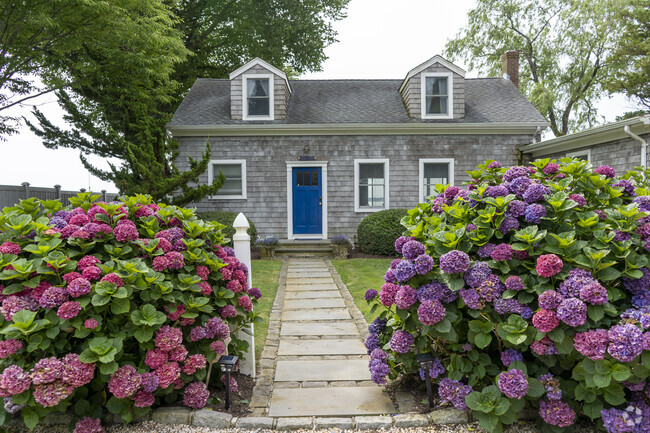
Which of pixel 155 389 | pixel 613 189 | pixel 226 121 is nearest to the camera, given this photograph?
pixel 155 389

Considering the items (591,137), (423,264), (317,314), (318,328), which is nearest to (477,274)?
(423,264)

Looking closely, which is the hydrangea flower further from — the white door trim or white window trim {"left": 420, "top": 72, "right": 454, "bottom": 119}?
white window trim {"left": 420, "top": 72, "right": 454, "bottom": 119}

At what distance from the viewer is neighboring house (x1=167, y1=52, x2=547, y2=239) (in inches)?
454

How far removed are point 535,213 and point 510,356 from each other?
0.92m

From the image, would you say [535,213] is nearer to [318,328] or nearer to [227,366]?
[227,366]

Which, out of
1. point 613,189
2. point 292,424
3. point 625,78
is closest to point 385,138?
point 613,189

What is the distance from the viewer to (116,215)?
286 cm

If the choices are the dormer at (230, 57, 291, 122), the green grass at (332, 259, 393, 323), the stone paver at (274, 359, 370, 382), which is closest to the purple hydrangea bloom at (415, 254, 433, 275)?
the stone paver at (274, 359, 370, 382)

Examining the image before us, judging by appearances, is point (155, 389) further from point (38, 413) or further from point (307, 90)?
point (307, 90)

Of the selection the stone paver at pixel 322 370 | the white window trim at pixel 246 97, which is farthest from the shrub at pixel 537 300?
the white window trim at pixel 246 97

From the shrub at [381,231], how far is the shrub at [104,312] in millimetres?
7521

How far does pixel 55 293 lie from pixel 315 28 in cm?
1855

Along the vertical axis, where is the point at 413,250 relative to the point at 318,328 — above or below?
above

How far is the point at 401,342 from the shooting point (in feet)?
9.25
